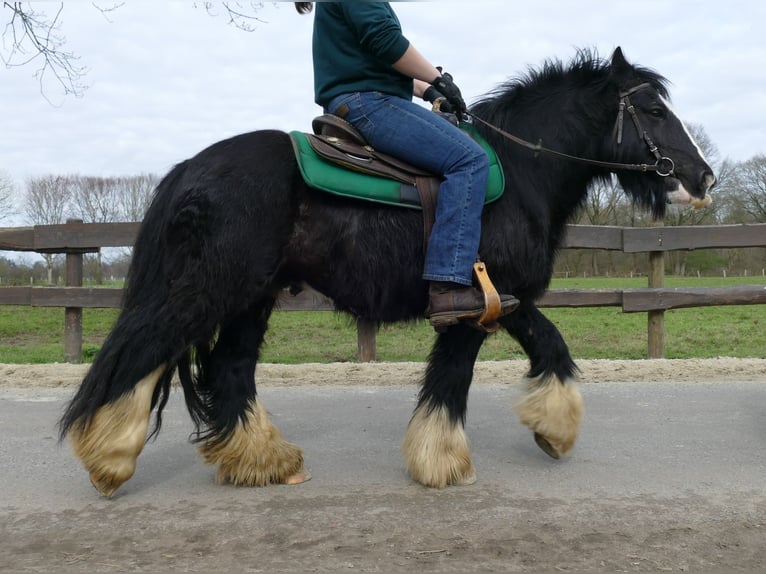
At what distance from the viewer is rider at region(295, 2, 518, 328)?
3.30m

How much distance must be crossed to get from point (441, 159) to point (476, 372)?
3865 mm

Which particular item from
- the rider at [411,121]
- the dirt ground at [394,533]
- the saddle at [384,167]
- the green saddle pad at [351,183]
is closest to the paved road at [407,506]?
the dirt ground at [394,533]

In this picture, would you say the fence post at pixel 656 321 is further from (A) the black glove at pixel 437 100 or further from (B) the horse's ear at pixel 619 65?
(A) the black glove at pixel 437 100

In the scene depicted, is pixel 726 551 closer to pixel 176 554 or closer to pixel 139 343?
pixel 176 554

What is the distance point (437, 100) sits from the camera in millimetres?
3754

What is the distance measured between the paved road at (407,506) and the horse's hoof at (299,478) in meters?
0.07

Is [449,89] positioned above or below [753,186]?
below

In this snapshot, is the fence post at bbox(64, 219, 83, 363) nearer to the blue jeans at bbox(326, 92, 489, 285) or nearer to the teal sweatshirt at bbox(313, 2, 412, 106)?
the teal sweatshirt at bbox(313, 2, 412, 106)

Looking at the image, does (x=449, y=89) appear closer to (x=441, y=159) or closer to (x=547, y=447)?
(x=441, y=159)

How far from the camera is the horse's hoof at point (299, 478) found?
11.8ft

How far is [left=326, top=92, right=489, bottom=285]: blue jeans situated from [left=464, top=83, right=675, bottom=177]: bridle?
385mm

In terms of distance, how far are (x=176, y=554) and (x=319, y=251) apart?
5.02 feet

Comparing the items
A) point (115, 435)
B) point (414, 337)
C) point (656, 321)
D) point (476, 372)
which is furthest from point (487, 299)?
point (414, 337)

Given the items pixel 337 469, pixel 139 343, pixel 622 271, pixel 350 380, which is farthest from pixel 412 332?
pixel 622 271
